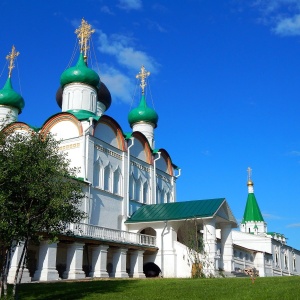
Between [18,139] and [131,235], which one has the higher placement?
[18,139]

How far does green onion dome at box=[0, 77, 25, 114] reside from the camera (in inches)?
1066

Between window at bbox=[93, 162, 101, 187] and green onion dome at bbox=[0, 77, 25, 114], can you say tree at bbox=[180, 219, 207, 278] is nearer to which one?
window at bbox=[93, 162, 101, 187]

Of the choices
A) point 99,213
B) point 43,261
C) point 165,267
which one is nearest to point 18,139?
point 43,261

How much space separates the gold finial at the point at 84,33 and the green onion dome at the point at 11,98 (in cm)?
513

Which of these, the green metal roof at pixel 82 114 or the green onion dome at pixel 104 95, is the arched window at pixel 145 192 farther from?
the green onion dome at pixel 104 95

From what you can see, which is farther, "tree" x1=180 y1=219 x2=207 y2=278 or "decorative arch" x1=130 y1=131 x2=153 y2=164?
"decorative arch" x1=130 y1=131 x2=153 y2=164

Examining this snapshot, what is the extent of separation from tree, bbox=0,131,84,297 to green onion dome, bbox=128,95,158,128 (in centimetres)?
1942

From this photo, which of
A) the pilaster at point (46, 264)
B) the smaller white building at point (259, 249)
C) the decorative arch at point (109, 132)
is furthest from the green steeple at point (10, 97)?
the smaller white building at point (259, 249)

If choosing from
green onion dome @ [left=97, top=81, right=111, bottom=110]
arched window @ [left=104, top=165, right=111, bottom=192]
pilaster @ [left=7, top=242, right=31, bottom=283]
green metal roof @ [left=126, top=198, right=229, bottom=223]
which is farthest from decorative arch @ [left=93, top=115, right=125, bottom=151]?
pilaster @ [left=7, top=242, right=31, bottom=283]

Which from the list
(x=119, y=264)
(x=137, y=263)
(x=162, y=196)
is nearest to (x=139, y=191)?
(x=162, y=196)

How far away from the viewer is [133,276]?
20672mm

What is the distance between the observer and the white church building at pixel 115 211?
18.7 metres

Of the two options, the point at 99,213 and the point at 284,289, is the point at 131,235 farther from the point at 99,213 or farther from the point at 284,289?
the point at 284,289

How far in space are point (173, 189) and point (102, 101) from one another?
762 centimetres
